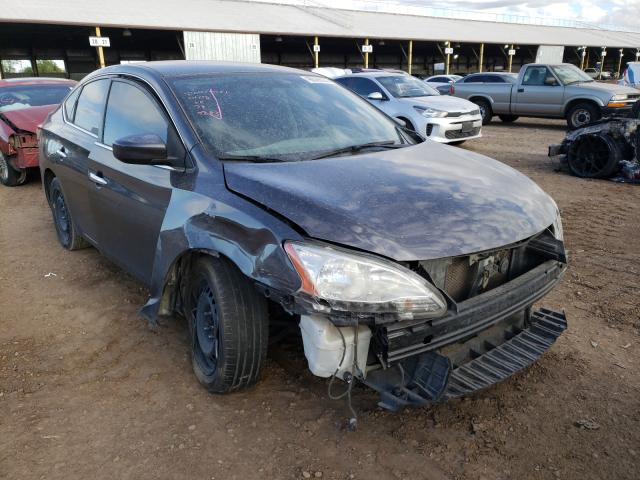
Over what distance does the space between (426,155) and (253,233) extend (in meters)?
1.36

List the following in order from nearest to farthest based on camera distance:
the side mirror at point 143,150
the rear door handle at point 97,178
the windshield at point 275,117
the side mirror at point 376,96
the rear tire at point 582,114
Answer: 1. the side mirror at point 143,150
2. the windshield at point 275,117
3. the rear door handle at point 97,178
4. the side mirror at point 376,96
5. the rear tire at point 582,114

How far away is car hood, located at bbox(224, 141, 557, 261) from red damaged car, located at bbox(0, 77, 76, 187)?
6.22 metres

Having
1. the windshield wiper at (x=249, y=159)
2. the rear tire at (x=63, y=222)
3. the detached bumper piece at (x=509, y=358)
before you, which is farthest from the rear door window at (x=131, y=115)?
the detached bumper piece at (x=509, y=358)

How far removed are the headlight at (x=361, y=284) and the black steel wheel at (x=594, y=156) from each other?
7072 mm

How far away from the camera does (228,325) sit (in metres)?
2.50

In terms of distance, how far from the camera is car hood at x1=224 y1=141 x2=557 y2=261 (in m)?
2.21

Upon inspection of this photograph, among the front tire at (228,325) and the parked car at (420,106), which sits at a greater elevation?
the parked car at (420,106)

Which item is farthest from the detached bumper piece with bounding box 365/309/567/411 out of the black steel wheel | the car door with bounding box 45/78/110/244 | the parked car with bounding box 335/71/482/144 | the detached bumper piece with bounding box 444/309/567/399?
the parked car with bounding box 335/71/482/144

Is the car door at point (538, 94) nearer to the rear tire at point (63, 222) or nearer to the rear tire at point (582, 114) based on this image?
the rear tire at point (582, 114)

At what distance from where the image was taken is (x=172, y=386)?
2941 millimetres

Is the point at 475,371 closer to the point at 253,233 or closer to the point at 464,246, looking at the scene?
the point at 464,246

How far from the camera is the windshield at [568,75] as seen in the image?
13492 millimetres

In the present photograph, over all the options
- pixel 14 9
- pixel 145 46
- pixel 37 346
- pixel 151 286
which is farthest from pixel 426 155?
pixel 145 46

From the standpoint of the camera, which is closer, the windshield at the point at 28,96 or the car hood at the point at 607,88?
the windshield at the point at 28,96
